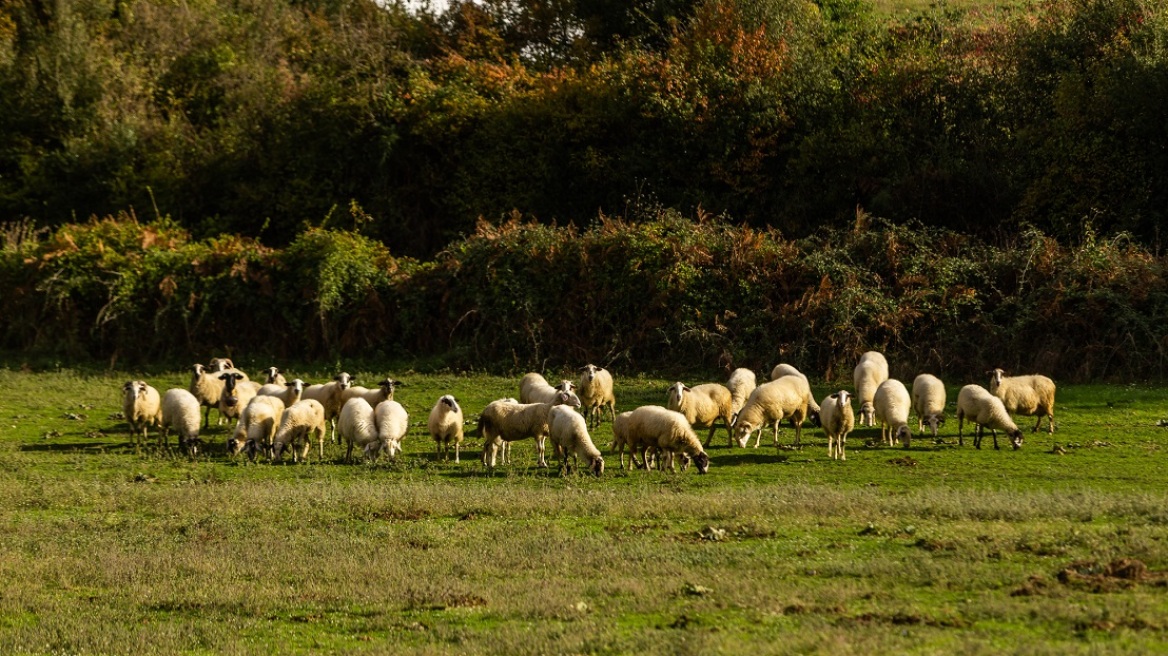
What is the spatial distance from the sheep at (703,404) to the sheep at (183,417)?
27.6 feet

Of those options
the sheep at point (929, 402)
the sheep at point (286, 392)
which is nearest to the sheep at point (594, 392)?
the sheep at point (286, 392)

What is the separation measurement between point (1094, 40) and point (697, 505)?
2869 cm

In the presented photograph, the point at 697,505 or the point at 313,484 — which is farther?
the point at 313,484

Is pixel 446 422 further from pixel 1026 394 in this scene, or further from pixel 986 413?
pixel 1026 394

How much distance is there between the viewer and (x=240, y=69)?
53094mm

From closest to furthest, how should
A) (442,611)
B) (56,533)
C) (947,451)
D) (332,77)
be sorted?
(442,611), (56,533), (947,451), (332,77)

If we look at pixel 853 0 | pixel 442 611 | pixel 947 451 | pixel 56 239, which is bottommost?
pixel 442 611

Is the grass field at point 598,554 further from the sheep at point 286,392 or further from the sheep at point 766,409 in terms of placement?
the sheep at point 286,392

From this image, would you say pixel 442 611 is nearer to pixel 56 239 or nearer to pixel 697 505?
pixel 697 505

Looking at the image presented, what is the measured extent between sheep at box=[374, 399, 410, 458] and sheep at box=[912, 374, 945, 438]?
945 centimetres

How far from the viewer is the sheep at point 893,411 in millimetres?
25109

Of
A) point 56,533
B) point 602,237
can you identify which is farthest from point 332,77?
point 56,533

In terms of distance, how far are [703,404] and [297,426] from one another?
281 inches

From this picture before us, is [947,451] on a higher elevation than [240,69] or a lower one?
lower
